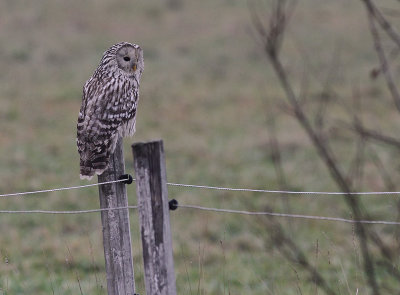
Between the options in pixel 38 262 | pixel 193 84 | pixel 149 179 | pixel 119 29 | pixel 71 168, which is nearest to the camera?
pixel 149 179

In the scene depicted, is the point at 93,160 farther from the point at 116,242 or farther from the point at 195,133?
the point at 195,133

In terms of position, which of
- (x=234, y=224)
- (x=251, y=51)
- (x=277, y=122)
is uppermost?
(x=251, y=51)

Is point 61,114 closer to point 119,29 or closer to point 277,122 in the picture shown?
point 277,122

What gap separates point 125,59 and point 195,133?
11347 millimetres

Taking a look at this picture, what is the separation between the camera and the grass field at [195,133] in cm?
800

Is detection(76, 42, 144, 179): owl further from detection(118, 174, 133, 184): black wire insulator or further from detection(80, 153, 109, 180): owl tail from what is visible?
detection(118, 174, 133, 184): black wire insulator

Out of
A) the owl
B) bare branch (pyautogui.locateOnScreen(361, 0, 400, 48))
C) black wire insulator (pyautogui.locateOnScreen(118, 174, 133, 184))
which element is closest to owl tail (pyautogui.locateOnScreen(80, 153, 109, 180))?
the owl

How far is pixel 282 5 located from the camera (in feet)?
6.40

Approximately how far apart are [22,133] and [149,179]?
13156mm

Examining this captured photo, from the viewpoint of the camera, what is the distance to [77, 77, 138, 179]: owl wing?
4.56 metres

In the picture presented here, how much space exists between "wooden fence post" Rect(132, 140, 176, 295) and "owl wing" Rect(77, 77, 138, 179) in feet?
2.94

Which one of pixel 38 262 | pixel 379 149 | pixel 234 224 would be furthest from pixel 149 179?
pixel 379 149

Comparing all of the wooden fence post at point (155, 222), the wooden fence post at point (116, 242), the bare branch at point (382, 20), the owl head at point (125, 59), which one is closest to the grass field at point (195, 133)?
the bare branch at point (382, 20)

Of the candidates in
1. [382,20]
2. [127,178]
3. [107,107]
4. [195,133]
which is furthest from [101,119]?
[195,133]
